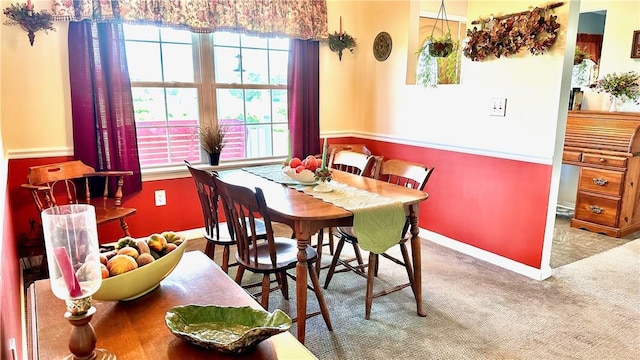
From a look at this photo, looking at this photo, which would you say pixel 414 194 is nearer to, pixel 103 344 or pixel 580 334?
pixel 580 334

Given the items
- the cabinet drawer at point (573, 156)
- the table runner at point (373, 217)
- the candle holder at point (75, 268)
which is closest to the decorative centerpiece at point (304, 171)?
the table runner at point (373, 217)

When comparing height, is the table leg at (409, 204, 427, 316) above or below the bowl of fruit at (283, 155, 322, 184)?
below

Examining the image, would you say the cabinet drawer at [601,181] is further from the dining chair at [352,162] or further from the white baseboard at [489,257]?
the dining chair at [352,162]

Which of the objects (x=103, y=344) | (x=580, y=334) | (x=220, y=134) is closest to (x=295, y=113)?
(x=220, y=134)

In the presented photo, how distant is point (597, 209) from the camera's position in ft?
12.9

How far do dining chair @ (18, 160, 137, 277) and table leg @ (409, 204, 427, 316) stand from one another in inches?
75.4

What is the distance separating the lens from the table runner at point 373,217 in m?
2.05

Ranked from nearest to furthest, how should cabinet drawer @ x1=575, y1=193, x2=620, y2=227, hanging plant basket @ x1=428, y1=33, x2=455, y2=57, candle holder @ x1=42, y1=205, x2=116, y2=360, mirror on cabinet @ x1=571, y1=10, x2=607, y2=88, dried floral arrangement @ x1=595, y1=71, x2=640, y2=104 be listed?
candle holder @ x1=42, y1=205, x2=116, y2=360, hanging plant basket @ x1=428, y1=33, x2=455, y2=57, cabinet drawer @ x1=575, y1=193, x2=620, y2=227, dried floral arrangement @ x1=595, y1=71, x2=640, y2=104, mirror on cabinet @ x1=571, y1=10, x2=607, y2=88

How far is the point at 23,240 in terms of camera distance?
2.91 meters

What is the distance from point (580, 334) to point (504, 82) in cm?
170

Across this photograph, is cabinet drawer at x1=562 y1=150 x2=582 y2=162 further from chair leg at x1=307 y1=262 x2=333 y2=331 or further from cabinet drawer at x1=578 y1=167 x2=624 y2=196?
chair leg at x1=307 y1=262 x2=333 y2=331

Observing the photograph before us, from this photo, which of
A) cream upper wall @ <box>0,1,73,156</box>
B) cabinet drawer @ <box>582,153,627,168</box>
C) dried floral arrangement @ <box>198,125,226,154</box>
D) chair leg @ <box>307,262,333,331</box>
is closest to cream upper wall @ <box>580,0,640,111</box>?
cabinet drawer @ <box>582,153,627,168</box>

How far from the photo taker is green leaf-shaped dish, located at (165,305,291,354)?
893 millimetres

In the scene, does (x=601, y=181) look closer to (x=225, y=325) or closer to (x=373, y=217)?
(x=373, y=217)
